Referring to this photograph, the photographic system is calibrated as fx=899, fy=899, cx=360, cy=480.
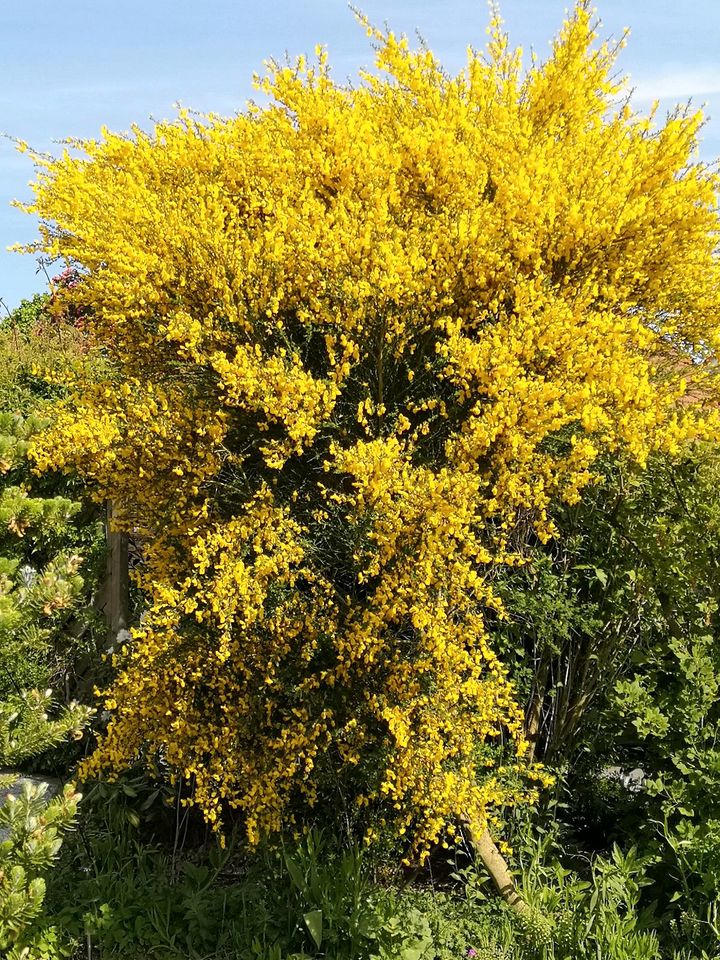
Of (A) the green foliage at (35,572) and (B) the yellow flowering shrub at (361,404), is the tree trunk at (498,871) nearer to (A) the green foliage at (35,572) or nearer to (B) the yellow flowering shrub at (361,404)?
(B) the yellow flowering shrub at (361,404)

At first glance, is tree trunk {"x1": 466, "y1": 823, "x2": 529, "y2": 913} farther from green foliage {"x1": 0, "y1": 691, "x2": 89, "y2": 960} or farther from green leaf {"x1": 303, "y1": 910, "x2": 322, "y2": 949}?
green foliage {"x1": 0, "y1": 691, "x2": 89, "y2": 960}

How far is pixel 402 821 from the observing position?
Answer: 3.65 metres

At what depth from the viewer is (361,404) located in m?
3.55

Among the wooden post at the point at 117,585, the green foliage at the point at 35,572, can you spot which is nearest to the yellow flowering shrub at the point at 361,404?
the green foliage at the point at 35,572

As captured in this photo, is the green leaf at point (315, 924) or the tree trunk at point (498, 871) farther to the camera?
the tree trunk at point (498, 871)

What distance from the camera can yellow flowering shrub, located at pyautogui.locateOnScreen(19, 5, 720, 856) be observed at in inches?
136

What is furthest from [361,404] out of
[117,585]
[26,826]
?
[117,585]

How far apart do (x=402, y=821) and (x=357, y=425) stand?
165cm

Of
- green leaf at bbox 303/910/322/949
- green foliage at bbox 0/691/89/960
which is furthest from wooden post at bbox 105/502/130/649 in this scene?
green leaf at bbox 303/910/322/949

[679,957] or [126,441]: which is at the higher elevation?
[126,441]

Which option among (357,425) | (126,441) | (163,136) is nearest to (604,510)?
(357,425)

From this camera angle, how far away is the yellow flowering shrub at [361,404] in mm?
3453

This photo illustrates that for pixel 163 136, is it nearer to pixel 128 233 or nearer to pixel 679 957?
pixel 128 233

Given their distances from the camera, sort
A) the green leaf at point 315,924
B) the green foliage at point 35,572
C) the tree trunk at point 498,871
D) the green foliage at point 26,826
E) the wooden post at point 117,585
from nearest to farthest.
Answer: the green foliage at point 26,826
the green foliage at point 35,572
the green leaf at point 315,924
the tree trunk at point 498,871
the wooden post at point 117,585
